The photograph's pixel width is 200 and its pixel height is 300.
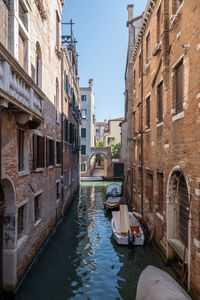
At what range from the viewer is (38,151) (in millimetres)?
9320

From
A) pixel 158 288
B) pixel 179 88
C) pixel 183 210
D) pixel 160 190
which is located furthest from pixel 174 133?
pixel 158 288

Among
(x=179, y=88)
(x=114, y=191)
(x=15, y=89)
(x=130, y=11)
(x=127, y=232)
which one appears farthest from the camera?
(x=114, y=191)

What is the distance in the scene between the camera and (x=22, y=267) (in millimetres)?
7184

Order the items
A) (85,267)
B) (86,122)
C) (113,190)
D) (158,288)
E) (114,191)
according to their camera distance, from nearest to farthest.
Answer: (158,288) → (85,267) → (114,191) → (113,190) → (86,122)

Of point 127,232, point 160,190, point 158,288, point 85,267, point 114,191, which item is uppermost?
point 160,190

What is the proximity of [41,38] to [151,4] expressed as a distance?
4.80m

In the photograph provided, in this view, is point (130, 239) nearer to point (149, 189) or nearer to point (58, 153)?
point (149, 189)

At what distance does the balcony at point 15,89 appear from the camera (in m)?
4.66

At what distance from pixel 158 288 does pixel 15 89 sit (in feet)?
16.7

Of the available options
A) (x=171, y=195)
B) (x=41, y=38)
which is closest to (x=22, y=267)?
(x=171, y=195)

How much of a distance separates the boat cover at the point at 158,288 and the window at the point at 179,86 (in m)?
4.58

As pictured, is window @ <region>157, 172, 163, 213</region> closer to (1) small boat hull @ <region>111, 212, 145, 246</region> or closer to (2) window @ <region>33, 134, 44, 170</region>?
(1) small boat hull @ <region>111, 212, 145, 246</region>

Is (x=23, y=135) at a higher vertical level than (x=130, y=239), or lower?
higher

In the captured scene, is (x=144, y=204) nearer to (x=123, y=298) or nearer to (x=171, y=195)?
(x=171, y=195)
